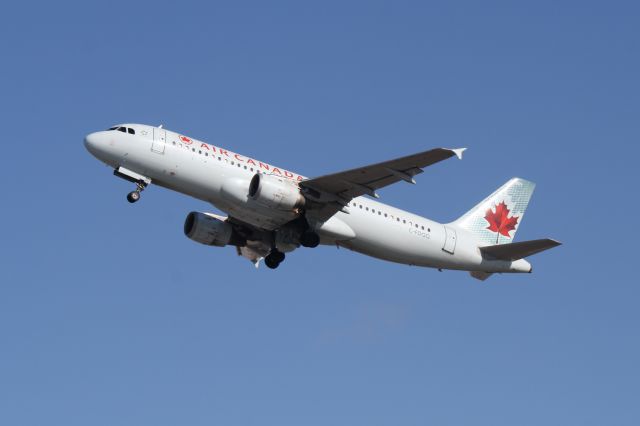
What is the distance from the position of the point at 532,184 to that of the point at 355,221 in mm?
12331

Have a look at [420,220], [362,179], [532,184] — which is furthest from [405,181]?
[532,184]

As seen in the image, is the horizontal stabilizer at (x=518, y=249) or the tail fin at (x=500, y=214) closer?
the horizontal stabilizer at (x=518, y=249)

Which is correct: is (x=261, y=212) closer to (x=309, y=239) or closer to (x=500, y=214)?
(x=309, y=239)

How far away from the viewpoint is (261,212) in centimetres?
4528

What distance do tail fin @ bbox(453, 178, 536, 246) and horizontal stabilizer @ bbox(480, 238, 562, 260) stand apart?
1067mm

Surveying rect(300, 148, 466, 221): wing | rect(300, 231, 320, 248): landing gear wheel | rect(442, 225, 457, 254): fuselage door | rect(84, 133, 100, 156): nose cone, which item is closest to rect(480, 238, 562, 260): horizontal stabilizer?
rect(442, 225, 457, 254): fuselage door

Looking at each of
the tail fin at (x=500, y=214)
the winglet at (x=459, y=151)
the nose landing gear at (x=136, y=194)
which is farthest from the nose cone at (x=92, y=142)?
the tail fin at (x=500, y=214)

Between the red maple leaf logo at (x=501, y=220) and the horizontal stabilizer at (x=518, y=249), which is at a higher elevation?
the red maple leaf logo at (x=501, y=220)

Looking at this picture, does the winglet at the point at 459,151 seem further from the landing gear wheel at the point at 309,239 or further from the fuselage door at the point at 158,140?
the fuselage door at the point at 158,140

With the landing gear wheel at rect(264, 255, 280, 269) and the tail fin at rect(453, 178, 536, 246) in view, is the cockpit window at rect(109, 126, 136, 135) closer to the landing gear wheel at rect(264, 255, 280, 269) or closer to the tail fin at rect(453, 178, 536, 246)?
the landing gear wheel at rect(264, 255, 280, 269)

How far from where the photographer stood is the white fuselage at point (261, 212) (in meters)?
44.2

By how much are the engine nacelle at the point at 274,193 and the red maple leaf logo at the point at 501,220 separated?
11452 millimetres

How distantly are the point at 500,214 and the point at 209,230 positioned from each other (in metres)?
13.9

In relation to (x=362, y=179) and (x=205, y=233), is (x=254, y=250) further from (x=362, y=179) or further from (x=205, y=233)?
(x=362, y=179)
